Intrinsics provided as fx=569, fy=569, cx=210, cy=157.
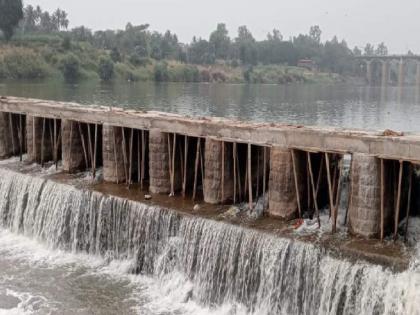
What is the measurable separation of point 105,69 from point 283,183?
84.8 metres

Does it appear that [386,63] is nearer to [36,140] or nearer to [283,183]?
[36,140]

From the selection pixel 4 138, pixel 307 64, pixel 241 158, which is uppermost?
pixel 307 64

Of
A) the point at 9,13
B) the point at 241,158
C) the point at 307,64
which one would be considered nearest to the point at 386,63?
the point at 307,64

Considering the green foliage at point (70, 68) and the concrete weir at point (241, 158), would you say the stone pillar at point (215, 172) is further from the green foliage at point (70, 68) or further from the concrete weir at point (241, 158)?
the green foliage at point (70, 68)

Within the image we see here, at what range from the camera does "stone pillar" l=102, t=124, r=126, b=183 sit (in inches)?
919

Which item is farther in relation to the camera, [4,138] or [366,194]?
[4,138]

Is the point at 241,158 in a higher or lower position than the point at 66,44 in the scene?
lower

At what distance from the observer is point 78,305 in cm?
1708

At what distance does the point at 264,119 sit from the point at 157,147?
1098 inches

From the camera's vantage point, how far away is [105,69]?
324ft

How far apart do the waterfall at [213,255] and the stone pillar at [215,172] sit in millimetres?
1821

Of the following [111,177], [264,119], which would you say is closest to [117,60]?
[264,119]

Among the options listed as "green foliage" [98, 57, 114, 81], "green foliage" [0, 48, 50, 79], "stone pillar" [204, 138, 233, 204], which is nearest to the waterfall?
"stone pillar" [204, 138, 233, 204]

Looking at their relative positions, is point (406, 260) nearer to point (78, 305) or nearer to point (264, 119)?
point (78, 305)
